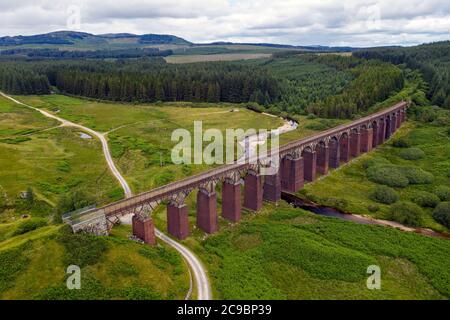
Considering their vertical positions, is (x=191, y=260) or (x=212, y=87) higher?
(x=212, y=87)

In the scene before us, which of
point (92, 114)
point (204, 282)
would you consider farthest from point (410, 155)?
point (92, 114)

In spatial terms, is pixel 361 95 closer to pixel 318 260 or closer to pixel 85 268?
pixel 318 260

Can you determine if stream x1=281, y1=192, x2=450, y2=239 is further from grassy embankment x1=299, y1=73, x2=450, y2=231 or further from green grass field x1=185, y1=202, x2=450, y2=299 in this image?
green grass field x1=185, y1=202, x2=450, y2=299

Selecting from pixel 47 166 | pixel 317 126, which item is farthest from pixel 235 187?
pixel 317 126

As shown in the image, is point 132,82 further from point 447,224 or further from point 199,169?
point 447,224

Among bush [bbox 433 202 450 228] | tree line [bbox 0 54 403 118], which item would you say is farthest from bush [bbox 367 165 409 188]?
tree line [bbox 0 54 403 118]

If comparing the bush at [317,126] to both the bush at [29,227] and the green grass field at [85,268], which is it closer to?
the green grass field at [85,268]

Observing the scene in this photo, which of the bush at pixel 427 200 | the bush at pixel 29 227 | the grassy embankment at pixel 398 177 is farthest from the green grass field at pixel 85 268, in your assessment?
the bush at pixel 427 200
